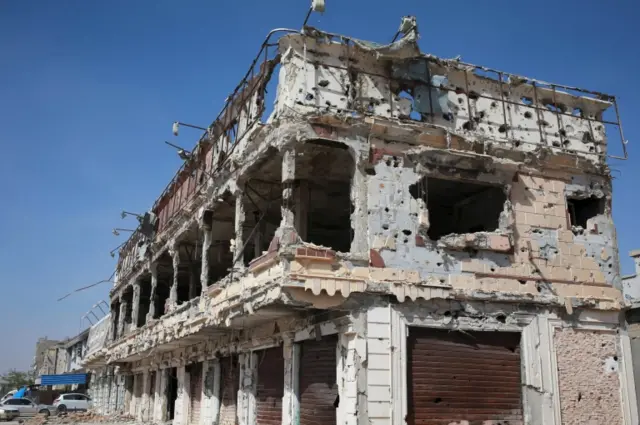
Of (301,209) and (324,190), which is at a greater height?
(324,190)

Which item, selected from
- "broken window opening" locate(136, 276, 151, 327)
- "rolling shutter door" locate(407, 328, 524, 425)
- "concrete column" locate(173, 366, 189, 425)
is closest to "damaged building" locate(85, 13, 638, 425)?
"rolling shutter door" locate(407, 328, 524, 425)

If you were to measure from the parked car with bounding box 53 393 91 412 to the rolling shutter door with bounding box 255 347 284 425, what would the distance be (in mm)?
28947

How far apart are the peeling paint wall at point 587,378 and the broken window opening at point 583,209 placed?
→ 273cm

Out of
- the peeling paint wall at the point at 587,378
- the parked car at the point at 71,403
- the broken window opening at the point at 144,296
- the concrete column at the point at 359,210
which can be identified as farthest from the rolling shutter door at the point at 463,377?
the parked car at the point at 71,403

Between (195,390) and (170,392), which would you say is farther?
(170,392)

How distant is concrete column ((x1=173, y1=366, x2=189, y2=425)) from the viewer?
19.8 m

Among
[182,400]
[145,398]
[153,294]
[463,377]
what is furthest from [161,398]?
[463,377]

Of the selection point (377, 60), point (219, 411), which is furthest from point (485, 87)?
point (219, 411)

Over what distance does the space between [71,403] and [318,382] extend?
32678 millimetres

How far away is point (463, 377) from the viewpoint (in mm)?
12023

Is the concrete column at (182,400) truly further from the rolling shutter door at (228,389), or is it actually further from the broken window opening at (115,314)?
the broken window opening at (115,314)

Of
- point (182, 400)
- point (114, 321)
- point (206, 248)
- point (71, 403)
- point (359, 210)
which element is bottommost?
point (71, 403)

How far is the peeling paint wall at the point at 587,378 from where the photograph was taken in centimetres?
1267

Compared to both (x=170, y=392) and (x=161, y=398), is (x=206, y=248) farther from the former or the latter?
(x=161, y=398)
